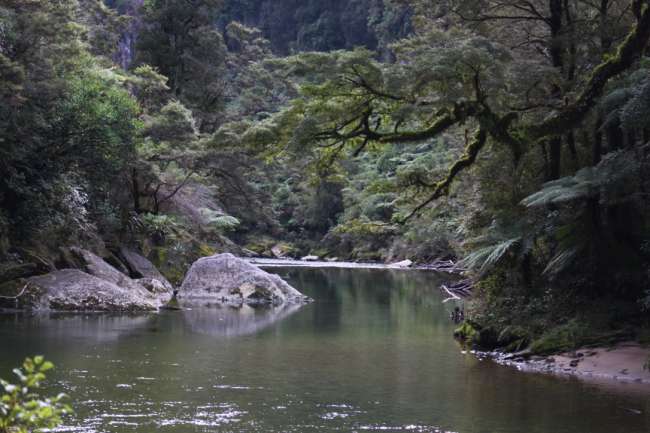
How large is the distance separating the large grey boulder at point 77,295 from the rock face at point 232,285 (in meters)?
3.30

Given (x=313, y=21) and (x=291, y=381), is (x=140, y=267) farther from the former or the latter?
(x=313, y=21)

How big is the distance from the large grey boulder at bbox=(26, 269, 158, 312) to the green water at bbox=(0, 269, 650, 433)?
1.09 meters

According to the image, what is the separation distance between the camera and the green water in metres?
8.22

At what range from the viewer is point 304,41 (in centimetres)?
8669

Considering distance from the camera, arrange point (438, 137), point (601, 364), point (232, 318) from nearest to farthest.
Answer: point (601, 364), point (232, 318), point (438, 137)

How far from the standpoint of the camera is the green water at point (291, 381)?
822cm

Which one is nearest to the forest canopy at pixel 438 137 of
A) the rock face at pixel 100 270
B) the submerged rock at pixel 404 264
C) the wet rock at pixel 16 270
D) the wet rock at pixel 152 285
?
the wet rock at pixel 16 270

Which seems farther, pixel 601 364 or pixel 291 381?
pixel 601 364

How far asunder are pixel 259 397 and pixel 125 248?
1582 centimetres

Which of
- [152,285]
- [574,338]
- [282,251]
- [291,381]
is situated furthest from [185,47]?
[291,381]

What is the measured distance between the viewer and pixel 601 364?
1168cm

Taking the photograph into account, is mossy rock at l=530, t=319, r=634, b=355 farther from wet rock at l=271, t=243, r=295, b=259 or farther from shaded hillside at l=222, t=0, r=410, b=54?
shaded hillside at l=222, t=0, r=410, b=54

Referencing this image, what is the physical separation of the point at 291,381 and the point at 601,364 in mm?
4715

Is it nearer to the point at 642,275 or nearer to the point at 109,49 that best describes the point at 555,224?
the point at 642,275
